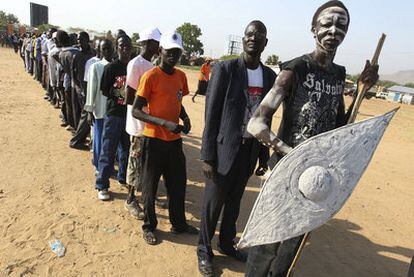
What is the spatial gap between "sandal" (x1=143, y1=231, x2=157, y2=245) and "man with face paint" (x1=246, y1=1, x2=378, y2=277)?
149cm

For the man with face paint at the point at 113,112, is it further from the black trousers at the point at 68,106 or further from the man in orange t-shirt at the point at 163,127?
the black trousers at the point at 68,106

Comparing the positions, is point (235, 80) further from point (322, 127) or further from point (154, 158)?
point (154, 158)

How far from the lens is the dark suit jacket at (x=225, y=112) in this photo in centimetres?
268

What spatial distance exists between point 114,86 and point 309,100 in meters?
2.59

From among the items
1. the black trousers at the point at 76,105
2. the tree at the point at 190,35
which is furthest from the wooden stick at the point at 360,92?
the tree at the point at 190,35

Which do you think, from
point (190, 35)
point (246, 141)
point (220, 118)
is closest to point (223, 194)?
point (246, 141)

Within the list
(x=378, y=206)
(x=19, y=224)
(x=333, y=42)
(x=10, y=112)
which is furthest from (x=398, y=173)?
(x=10, y=112)

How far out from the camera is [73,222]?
3627 mm

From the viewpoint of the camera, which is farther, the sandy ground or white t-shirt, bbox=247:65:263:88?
the sandy ground

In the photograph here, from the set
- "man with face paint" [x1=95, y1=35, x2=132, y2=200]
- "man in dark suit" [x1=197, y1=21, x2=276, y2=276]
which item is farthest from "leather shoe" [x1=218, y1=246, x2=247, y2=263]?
"man with face paint" [x1=95, y1=35, x2=132, y2=200]

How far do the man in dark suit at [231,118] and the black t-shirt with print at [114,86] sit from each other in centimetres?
159

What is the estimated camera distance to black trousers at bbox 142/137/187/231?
3.21 m

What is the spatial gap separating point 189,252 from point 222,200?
2.55 feet

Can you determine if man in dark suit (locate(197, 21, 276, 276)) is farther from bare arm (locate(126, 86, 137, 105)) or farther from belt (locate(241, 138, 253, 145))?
bare arm (locate(126, 86, 137, 105))
